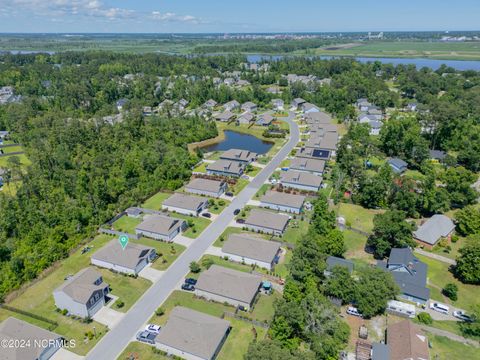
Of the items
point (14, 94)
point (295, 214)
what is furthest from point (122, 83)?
point (295, 214)

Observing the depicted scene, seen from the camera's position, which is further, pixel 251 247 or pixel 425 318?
pixel 251 247

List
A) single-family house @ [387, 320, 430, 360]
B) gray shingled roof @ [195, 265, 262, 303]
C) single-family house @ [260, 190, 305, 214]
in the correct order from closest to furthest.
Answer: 1. single-family house @ [387, 320, 430, 360]
2. gray shingled roof @ [195, 265, 262, 303]
3. single-family house @ [260, 190, 305, 214]

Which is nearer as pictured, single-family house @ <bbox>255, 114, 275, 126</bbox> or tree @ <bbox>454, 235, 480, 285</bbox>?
tree @ <bbox>454, 235, 480, 285</bbox>

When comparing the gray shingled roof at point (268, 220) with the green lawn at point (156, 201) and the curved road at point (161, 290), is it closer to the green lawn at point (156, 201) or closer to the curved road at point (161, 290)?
the curved road at point (161, 290)

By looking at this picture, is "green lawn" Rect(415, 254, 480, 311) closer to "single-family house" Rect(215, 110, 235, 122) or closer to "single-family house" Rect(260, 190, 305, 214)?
"single-family house" Rect(260, 190, 305, 214)

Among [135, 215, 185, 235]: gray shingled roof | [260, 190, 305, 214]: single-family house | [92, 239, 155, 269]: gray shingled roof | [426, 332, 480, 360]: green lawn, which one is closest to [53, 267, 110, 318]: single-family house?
[92, 239, 155, 269]: gray shingled roof

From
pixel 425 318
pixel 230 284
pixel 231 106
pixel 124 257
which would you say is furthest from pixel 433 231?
pixel 231 106

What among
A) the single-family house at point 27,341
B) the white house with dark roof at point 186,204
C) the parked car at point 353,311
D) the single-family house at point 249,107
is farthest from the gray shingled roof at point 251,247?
the single-family house at point 249,107

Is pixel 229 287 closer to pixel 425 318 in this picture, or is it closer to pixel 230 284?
pixel 230 284
